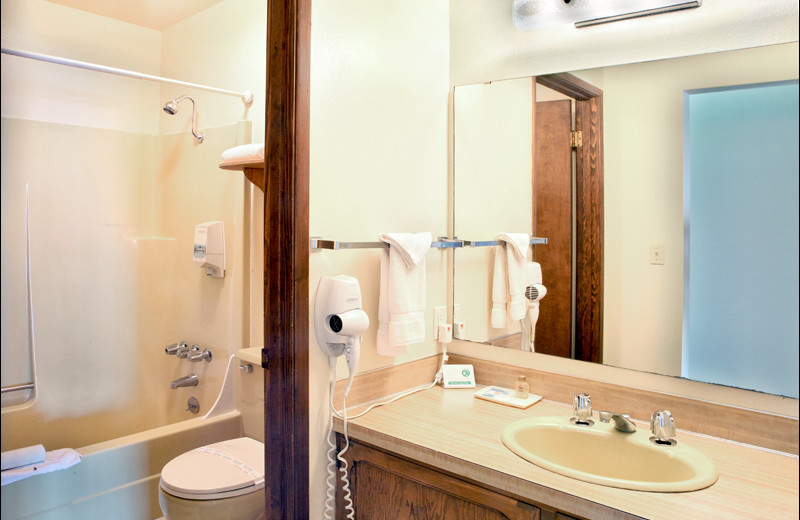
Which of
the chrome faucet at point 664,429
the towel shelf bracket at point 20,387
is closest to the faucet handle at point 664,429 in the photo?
the chrome faucet at point 664,429

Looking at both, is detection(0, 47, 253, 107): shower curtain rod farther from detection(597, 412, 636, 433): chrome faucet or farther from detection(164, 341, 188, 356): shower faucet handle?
detection(597, 412, 636, 433): chrome faucet

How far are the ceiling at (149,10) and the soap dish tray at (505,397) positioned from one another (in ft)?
6.70

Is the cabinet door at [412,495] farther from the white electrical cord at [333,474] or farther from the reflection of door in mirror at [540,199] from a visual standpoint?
the reflection of door in mirror at [540,199]

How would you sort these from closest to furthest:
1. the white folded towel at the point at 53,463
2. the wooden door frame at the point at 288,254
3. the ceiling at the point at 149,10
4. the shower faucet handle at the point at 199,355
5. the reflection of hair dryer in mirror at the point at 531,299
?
the wooden door frame at the point at 288,254
the reflection of hair dryer in mirror at the point at 531,299
the white folded towel at the point at 53,463
the ceiling at the point at 149,10
the shower faucet handle at the point at 199,355

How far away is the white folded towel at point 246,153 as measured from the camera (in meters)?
1.84

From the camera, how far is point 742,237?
1.16 meters

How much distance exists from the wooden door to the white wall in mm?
373

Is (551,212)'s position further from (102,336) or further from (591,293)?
(102,336)

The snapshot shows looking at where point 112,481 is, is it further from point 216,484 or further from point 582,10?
point 582,10

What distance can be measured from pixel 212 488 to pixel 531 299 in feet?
4.09

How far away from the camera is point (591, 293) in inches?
58.7

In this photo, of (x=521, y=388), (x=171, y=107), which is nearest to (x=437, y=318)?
(x=521, y=388)

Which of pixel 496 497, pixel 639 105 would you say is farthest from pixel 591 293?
pixel 496 497

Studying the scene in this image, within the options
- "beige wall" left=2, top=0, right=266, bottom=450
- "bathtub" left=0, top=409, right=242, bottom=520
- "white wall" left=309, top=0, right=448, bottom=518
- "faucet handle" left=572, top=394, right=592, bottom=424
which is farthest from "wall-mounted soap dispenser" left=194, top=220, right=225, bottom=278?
"faucet handle" left=572, top=394, right=592, bottom=424
